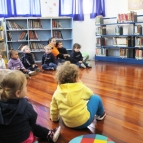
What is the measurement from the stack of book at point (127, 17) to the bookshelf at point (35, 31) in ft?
5.15

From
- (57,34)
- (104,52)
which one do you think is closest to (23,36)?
(57,34)

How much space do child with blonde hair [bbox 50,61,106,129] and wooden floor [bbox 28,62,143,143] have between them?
0.37 feet

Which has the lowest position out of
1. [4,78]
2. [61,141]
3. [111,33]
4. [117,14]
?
[61,141]

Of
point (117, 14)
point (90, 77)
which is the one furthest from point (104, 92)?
point (117, 14)

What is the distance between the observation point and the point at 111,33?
20.3 ft

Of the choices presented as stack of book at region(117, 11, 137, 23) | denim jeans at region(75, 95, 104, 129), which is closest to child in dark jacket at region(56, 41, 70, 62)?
stack of book at region(117, 11, 137, 23)

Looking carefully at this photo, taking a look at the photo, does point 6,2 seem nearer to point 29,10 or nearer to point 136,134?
point 29,10

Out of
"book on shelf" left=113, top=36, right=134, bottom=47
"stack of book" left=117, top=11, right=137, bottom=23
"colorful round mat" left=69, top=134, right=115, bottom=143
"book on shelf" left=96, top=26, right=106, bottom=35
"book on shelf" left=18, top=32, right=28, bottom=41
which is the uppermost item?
"stack of book" left=117, top=11, right=137, bottom=23

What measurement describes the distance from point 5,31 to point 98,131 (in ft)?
16.4

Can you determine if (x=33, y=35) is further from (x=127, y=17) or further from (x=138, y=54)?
(x=138, y=54)

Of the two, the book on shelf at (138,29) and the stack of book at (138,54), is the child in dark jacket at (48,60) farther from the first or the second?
the book on shelf at (138,29)

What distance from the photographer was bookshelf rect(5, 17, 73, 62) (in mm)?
6051

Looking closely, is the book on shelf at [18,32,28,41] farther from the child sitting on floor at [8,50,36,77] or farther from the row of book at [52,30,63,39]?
the child sitting on floor at [8,50,36,77]

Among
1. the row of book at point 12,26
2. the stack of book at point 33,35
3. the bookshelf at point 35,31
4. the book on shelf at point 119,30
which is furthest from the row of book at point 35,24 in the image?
the book on shelf at point 119,30
